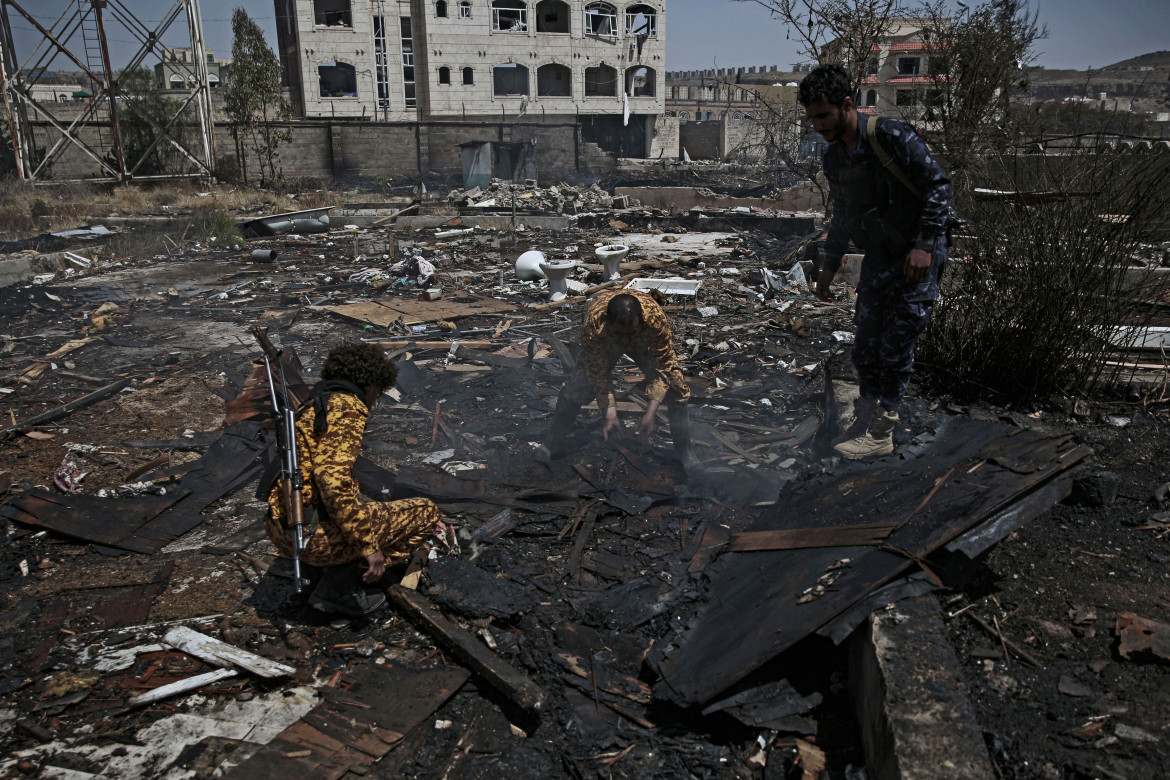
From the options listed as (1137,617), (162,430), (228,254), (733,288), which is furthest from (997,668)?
(228,254)

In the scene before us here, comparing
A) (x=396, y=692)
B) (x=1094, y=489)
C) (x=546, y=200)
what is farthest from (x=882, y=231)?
(x=546, y=200)

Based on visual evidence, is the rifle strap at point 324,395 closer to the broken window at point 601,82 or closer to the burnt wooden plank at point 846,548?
the burnt wooden plank at point 846,548

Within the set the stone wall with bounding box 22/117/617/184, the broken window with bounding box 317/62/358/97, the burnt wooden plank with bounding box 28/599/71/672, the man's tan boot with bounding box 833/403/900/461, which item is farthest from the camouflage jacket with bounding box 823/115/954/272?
the broken window with bounding box 317/62/358/97

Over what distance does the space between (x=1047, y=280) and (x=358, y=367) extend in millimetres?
4207

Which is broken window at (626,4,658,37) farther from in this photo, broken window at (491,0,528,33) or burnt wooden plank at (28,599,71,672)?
burnt wooden plank at (28,599,71,672)

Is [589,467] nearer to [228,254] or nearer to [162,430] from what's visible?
[162,430]

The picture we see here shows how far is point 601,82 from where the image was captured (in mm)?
42344

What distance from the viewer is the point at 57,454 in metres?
4.98

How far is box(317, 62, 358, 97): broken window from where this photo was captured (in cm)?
3778

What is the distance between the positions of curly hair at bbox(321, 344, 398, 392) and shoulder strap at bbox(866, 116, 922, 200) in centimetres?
256

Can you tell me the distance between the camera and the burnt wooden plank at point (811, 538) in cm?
270

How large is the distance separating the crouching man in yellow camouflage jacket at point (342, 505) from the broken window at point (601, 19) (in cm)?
4313

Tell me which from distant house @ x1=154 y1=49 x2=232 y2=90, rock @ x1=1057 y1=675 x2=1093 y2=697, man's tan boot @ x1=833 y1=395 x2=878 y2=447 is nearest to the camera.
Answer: rock @ x1=1057 y1=675 x2=1093 y2=697

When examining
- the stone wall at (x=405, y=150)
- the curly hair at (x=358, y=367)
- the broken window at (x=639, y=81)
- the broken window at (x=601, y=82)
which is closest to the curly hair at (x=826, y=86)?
the curly hair at (x=358, y=367)
